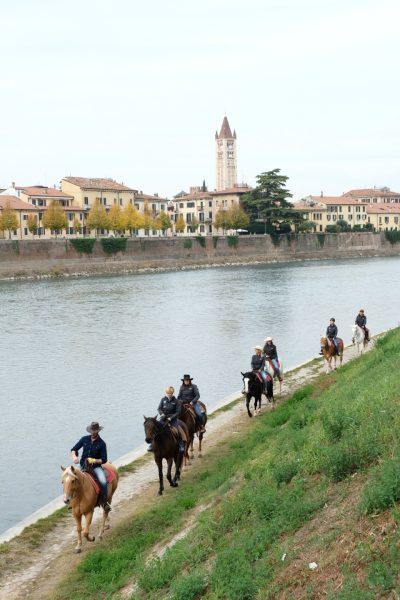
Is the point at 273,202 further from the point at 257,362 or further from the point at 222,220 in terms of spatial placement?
the point at 257,362

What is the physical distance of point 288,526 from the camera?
864 cm

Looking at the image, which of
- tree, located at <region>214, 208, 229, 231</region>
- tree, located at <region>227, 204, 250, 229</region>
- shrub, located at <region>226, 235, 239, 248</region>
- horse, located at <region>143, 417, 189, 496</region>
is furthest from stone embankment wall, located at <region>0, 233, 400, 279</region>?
horse, located at <region>143, 417, 189, 496</region>

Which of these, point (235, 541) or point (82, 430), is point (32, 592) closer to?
point (235, 541)

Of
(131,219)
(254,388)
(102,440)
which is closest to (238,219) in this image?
(131,219)

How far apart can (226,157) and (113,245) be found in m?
102

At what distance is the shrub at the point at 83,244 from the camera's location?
8900 centimetres

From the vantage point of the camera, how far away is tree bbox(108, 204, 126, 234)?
4316 inches

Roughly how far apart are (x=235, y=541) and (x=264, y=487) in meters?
1.41

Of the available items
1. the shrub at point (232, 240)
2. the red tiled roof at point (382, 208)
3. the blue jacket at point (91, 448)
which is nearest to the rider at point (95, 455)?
the blue jacket at point (91, 448)

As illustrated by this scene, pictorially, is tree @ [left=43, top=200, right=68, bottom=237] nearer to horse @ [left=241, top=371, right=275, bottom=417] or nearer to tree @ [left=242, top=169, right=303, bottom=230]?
tree @ [left=242, top=169, right=303, bottom=230]

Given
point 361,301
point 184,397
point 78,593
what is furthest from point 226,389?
point 361,301

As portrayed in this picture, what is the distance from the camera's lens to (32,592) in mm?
10125

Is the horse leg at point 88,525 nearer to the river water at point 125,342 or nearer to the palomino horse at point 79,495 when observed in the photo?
the palomino horse at point 79,495

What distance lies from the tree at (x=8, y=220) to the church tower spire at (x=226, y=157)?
98.5 m
